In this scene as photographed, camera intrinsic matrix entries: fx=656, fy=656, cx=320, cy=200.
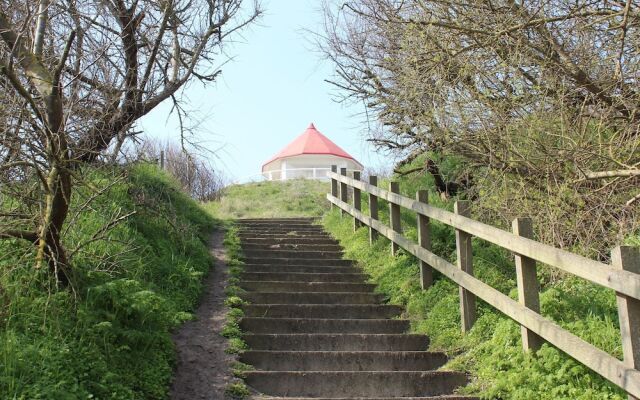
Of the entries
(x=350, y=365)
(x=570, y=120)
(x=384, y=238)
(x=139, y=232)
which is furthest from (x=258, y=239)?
(x=570, y=120)

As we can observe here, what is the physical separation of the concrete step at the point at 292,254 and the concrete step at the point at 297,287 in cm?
186

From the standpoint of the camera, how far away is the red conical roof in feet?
123

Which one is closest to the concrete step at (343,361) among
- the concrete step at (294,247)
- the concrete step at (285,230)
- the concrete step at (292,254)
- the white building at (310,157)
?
the concrete step at (292,254)

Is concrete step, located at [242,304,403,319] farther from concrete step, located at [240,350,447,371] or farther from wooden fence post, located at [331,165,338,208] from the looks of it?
wooden fence post, located at [331,165,338,208]

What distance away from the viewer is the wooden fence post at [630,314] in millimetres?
3984

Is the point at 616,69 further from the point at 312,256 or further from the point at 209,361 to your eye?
the point at 312,256

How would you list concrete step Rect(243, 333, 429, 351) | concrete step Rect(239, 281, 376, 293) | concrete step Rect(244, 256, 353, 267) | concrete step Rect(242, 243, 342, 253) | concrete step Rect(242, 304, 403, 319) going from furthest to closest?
1. concrete step Rect(242, 243, 342, 253)
2. concrete step Rect(244, 256, 353, 267)
3. concrete step Rect(239, 281, 376, 293)
4. concrete step Rect(242, 304, 403, 319)
5. concrete step Rect(243, 333, 429, 351)

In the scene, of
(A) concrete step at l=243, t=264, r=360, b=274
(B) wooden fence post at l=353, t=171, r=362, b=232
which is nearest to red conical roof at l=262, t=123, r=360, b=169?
(B) wooden fence post at l=353, t=171, r=362, b=232

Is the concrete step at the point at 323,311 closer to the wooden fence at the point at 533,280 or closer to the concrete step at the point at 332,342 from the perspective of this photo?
the wooden fence at the point at 533,280

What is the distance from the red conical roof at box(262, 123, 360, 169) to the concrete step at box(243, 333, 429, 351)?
3049 centimetres

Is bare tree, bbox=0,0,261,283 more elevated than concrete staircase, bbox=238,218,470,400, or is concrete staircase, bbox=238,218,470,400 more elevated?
bare tree, bbox=0,0,261,283

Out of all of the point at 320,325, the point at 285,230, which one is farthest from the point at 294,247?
the point at 320,325

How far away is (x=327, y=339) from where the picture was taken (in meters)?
6.88

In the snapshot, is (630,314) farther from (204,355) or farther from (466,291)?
(204,355)
